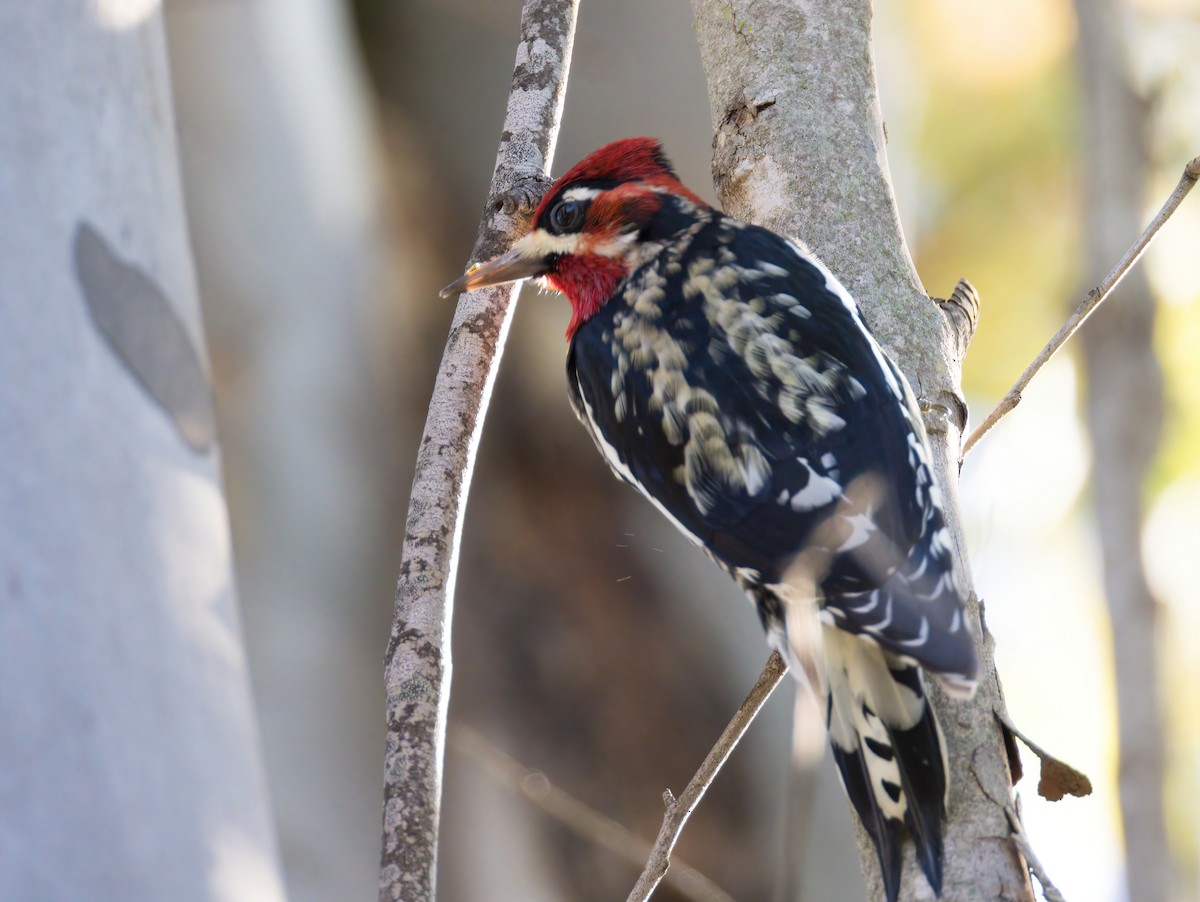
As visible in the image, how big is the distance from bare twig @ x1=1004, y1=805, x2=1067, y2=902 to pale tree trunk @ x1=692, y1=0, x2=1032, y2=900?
6.4 inches

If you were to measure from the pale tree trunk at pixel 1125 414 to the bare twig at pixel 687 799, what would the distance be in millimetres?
2659

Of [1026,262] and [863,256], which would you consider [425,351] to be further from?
[863,256]

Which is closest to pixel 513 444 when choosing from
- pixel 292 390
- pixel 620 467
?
pixel 292 390

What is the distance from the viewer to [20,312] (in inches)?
79.0

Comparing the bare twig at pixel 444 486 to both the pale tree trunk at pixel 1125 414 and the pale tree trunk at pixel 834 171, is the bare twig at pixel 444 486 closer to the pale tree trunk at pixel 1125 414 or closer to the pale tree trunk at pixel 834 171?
the pale tree trunk at pixel 834 171

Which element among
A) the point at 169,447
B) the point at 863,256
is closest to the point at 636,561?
the point at 169,447

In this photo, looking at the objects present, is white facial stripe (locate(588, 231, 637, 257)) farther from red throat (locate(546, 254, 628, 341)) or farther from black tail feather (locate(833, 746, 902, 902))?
black tail feather (locate(833, 746, 902, 902))

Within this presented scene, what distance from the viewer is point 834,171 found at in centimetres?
194

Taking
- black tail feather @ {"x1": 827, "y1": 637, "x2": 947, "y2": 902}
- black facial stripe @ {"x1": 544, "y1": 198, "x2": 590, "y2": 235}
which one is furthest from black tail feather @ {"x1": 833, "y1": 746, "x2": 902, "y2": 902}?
black facial stripe @ {"x1": 544, "y1": 198, "x2": 590, "y2": 235}

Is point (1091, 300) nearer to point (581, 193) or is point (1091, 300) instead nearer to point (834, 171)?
point (834, 171)

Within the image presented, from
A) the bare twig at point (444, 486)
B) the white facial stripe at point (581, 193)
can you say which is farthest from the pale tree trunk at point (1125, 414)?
the bare twig at point (444, 486)

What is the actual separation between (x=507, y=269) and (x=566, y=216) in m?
0.19

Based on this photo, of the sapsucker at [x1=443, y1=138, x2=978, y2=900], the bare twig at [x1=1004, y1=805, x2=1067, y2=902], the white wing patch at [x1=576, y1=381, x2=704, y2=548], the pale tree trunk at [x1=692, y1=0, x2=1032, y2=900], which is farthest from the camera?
the white wing patch at [x1=576, y1=381, x2=704, y2=548]

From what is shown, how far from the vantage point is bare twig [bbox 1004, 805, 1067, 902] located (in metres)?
1.19
